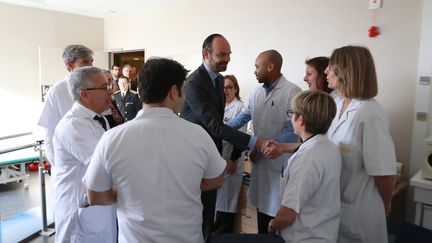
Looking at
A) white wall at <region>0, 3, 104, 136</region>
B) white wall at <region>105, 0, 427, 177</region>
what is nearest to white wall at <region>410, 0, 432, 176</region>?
white wall at <region>105, 0, 427, 177</region>

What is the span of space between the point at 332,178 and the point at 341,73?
552 millimetres

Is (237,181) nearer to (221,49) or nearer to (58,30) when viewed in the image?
(221,49)

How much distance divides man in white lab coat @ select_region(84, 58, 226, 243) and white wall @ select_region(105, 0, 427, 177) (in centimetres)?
229

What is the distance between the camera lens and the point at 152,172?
3.43ft

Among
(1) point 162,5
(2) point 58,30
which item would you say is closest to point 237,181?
(1) point 162,5

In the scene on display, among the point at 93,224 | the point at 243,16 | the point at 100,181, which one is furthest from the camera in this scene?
the point at 243,16

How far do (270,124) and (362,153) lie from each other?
789 mm

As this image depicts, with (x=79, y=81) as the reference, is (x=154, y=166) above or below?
below

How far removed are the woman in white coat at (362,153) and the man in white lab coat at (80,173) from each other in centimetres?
125

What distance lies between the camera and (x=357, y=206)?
1.48 meters

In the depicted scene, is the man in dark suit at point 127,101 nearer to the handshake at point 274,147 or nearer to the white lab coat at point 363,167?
the handshake at point 274,147

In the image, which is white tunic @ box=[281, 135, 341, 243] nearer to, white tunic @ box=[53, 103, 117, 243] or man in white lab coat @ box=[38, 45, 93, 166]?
white tunic @ box=[53, 103, 117, 243]

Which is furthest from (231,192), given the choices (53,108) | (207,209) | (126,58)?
(126,58)

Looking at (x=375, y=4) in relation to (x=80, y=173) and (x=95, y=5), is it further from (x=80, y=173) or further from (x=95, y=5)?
(x=95, y=5)
